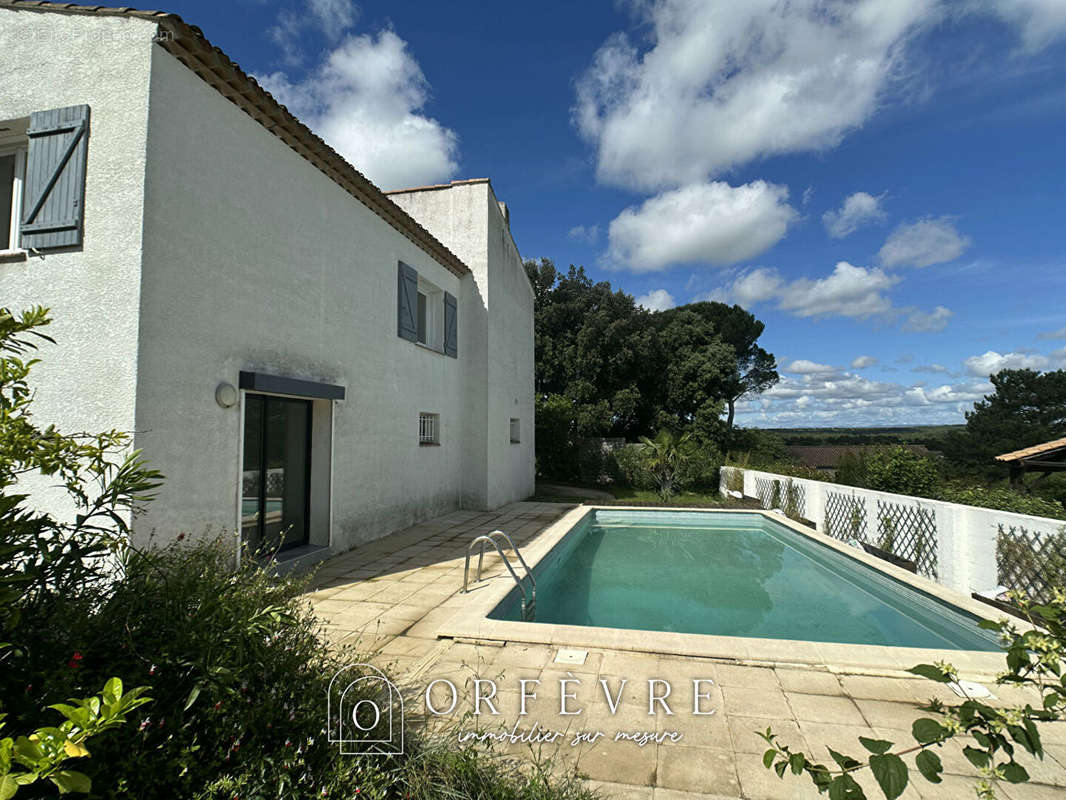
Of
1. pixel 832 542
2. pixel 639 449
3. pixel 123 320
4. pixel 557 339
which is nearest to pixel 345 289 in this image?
pixel 123 320

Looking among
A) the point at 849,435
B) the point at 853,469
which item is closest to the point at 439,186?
the point at 853,469

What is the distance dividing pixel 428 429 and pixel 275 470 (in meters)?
4.31

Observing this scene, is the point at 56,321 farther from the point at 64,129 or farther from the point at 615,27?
the point at 615,27

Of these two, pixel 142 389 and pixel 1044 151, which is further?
pixel 1044 151

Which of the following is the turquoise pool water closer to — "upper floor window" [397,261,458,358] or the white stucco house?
the white stucco house

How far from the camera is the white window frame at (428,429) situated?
10.5 metres

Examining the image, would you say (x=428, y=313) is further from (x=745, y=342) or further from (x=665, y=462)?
(x=745, y=342)

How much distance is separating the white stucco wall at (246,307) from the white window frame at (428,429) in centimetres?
85

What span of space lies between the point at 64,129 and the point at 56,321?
6.15ft

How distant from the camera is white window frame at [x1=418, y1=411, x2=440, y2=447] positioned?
1048cm

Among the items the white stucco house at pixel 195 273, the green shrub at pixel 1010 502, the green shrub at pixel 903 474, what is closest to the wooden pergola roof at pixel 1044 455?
the green shrub at pixel 903 474

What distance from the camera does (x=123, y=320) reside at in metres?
4.65

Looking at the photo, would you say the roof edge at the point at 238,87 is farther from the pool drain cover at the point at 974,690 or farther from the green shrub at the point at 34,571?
the pool drain cover at the point at 974,690

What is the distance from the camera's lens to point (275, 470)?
674 centimetres
